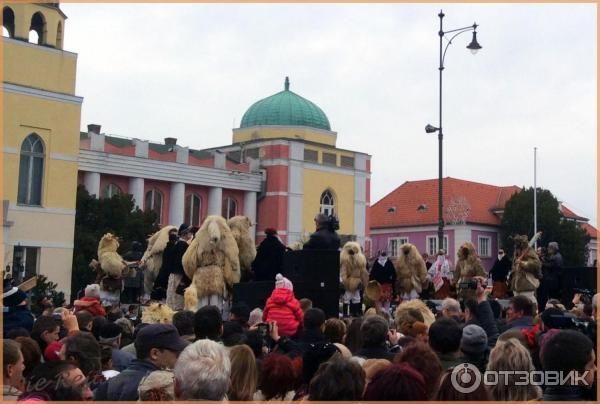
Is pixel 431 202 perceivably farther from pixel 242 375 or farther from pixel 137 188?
pixel 242 375

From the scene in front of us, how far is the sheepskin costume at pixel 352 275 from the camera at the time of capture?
17.4 m

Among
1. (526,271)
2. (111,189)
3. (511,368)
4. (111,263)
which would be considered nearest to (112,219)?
(111,189)

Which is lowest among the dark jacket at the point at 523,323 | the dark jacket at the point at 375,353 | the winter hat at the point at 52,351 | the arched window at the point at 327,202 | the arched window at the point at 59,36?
the winter hat at the point at 52,351

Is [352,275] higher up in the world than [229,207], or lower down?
lower down

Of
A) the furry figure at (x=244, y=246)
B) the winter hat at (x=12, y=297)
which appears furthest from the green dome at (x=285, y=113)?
the winter hat at (x=12, y=297)

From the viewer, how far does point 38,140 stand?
34312 millimetres

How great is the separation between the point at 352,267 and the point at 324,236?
4.59 metres

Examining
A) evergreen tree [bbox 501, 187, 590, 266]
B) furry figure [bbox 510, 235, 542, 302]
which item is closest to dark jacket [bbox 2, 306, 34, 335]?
furry figure [bbox 510, 235, 542, 302]

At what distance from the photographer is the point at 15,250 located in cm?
3456

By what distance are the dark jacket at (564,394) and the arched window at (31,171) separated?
103ft

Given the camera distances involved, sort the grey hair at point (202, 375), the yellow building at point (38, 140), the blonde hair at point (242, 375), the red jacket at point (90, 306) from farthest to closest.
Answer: the yellow building at point (38, 140) < the red jacket at point (90, 306) < the blonde hair at point (242, 375) < the grey hair at point (202, 375)

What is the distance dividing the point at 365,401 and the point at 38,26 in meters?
34.2

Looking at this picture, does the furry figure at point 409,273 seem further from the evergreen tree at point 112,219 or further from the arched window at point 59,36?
the evergreen tree at point 112,219

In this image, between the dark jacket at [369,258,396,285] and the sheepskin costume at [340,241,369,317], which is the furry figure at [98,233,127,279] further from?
the dark jacket at [369,258,396,285]
